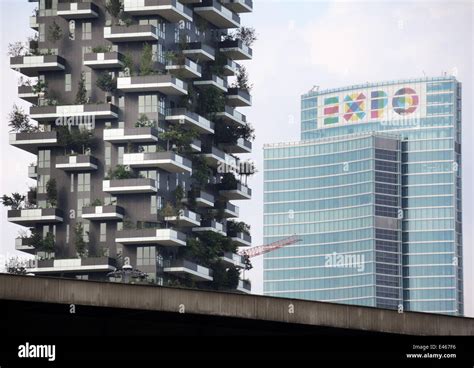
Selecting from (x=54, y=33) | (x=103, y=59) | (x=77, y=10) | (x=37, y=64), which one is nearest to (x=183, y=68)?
(x=103, y=59)

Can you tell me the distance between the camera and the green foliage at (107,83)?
191750 mm

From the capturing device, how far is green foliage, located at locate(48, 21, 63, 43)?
195m

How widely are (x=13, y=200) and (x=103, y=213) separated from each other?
50.0 ft

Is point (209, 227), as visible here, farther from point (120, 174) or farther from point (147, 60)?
point (147, 60)

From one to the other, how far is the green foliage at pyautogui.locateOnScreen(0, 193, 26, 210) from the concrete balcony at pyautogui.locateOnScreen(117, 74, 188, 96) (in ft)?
66.1

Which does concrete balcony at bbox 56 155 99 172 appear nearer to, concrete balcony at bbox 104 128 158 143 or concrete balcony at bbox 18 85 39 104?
concrete balcony at bbox 104 128 158 143

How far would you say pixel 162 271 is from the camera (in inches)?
7313

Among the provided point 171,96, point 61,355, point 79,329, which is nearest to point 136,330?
point 79,329

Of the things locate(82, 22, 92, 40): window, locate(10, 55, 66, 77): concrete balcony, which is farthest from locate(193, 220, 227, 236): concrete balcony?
locate(82, 22, 92, 40): window

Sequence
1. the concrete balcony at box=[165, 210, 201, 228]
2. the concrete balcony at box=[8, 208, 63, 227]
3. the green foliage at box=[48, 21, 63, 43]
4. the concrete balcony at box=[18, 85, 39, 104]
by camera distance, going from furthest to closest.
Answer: the concrete balcony at box=[18, 85, 39, 104] → the green foliage at box=[48, 21, 63, 43] → the concrete balcony at box=[8, 208, 63, 227] → the concrete balcony at box=[165, 210, 201, 228]

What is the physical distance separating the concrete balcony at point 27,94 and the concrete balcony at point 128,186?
1812cm

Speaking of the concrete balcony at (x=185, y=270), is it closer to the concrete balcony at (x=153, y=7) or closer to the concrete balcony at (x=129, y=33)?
the concrete balcony at (x=129, y=33)

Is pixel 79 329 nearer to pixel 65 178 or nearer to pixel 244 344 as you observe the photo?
pixel 244 344

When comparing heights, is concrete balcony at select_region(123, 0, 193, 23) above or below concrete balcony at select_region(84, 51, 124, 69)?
above
